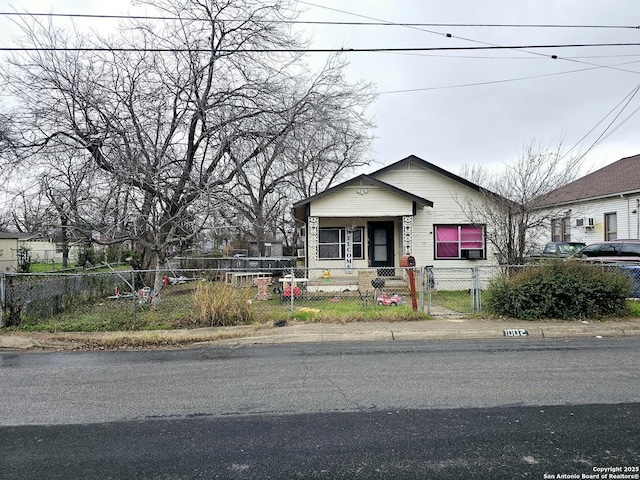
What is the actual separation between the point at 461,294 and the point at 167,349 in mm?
10776

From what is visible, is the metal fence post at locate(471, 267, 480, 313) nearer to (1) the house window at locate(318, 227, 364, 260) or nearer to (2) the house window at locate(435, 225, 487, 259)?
(2) the house window at locate(435, 225, 487, 259)

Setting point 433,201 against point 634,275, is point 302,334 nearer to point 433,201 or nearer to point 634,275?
point 634,275

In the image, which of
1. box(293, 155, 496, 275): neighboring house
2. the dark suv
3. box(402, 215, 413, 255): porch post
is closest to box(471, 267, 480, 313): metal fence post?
the dark suv

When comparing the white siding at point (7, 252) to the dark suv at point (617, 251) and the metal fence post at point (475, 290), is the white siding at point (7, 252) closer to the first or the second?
the metal fence post at point (475, 290)

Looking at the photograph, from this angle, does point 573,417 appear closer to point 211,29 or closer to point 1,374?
point 1,374

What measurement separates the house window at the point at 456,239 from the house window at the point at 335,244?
3.16 meters

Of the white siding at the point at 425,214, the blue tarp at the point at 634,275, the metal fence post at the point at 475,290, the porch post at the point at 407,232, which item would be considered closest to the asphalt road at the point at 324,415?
the metal fence post at the point at 475,290

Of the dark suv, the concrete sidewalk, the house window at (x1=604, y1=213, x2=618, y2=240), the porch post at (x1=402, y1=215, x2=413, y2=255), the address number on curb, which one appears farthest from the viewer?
the house window at (x1=604, y1=213, x2=618, y2=240)

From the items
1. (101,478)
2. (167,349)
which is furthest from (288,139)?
(101,478)

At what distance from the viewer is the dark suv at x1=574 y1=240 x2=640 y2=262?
13.6 m

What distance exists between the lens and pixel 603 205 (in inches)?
870

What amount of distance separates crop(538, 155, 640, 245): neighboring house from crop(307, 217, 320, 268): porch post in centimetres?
1031

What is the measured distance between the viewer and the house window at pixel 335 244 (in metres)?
17.4

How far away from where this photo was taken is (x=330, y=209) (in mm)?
15953
